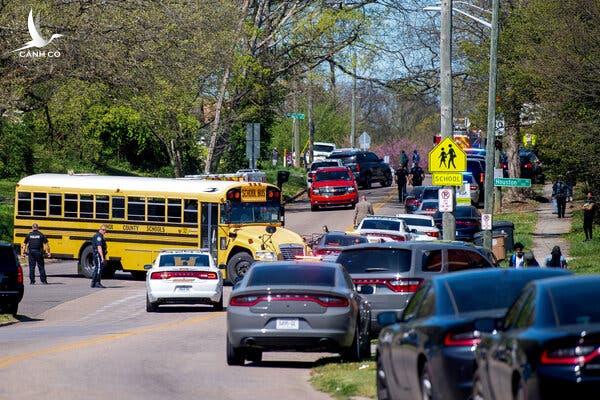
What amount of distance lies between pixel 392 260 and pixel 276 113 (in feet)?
150

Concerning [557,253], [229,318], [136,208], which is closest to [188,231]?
[136,208]

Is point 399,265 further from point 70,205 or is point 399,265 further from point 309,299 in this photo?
point 70,205

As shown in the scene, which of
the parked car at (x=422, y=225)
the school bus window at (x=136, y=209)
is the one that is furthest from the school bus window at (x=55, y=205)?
the parked car at (x=422, y=225)

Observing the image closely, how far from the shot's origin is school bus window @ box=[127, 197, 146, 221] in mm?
39500

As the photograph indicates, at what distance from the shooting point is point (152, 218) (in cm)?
3931

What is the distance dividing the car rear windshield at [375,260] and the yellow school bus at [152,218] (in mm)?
14022

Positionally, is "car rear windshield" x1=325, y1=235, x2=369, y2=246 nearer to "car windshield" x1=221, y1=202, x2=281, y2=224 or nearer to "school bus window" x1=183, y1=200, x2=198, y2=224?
"car windshield" x1=221, y1=202, x2=281, y2=224

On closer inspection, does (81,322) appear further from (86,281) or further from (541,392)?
(541,392)

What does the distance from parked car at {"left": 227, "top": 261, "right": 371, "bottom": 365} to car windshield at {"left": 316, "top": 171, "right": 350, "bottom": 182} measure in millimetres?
43837

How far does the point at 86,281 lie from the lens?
39688 millimetres

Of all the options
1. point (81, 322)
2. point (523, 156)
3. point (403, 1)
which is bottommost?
point (81, 322)

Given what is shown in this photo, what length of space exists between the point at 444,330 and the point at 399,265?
9818 millimetres

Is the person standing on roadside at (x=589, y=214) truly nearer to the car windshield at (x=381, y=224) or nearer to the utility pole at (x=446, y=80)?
the car windshield at (x=381, y=224)

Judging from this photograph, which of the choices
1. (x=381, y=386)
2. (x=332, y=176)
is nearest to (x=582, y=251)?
(x=332, y=176)
